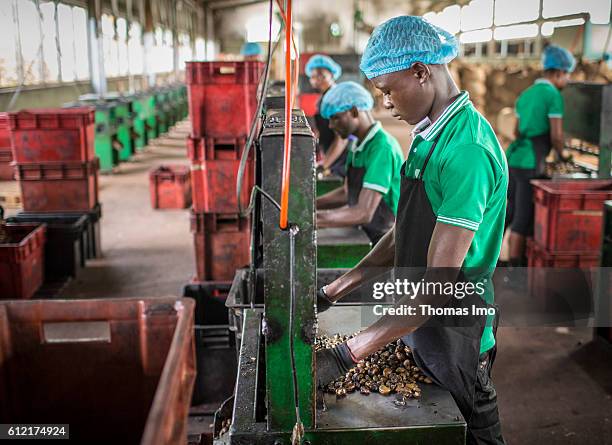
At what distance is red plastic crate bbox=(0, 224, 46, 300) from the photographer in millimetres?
4625

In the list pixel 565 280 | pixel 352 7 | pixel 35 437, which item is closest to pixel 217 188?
pixel 35 437

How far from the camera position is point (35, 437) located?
261cm

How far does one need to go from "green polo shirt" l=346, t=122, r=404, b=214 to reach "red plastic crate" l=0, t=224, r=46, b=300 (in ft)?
9.03

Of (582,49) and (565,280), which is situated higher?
(582,49)

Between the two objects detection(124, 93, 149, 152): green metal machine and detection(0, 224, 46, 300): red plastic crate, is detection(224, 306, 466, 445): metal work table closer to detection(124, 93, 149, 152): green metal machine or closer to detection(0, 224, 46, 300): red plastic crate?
detection(0, 224, 46, 300): red plastic crate

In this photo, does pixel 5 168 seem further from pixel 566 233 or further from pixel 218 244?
pixel 566 233

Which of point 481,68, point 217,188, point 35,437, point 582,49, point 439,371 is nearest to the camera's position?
point 439,371

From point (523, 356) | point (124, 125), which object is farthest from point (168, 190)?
point (523, 356)

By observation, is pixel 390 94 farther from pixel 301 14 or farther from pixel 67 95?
pixel 301 14

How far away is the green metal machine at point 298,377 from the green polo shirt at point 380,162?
1746mm

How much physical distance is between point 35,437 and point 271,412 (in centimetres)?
164

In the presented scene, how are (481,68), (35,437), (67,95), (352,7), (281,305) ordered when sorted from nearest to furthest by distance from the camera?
(281,305)
(35,437)
(67,95)
(481,68)
(352,7)

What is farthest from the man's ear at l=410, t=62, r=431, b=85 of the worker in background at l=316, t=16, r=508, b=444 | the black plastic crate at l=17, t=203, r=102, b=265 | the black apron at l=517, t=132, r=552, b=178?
the black plastic crate at l=17, t=203, r=102, b=265

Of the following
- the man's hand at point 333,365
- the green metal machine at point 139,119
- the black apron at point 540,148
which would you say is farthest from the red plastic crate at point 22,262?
the green metal machine at point 139,119
